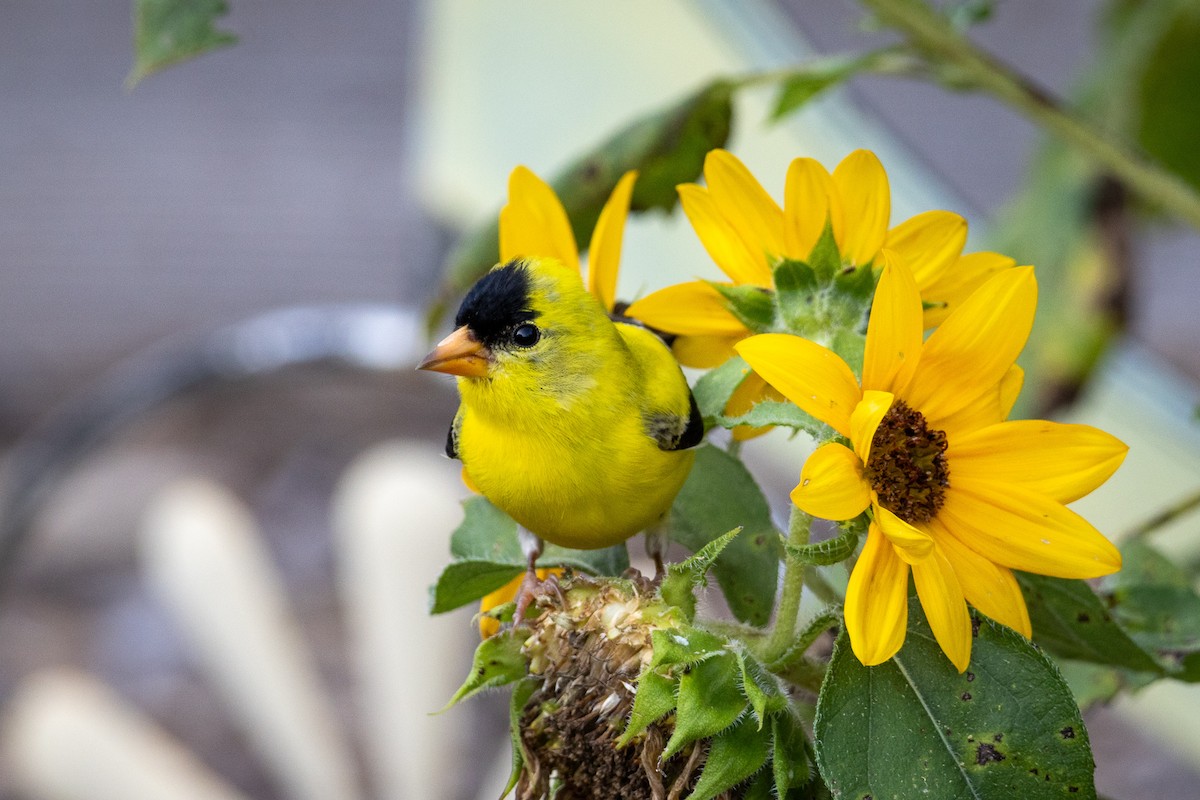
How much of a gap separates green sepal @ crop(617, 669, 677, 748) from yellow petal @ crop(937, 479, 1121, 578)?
0.21 ft

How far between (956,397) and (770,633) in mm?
61

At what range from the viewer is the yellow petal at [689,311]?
0.26 m

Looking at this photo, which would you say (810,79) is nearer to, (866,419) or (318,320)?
(866,419)

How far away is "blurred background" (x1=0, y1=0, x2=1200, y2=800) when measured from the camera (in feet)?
2.67

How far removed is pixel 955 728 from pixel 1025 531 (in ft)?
0.14

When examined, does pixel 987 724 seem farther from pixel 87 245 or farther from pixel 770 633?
pixel 87 245

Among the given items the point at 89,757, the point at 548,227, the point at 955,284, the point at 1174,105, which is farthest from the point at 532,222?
the point at 89,757

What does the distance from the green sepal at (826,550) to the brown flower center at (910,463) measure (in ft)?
0.04

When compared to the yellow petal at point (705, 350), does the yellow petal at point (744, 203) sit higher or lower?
higher

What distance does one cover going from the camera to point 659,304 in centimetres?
26

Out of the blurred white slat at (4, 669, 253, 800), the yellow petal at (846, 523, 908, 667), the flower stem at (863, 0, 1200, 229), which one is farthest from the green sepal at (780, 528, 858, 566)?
the blurred white slat at (4, 669, 253, 800)

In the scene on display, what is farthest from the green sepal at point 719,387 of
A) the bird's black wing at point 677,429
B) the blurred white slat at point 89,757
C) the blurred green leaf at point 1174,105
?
the blurred white slat at point 89,757

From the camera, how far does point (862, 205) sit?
245mm

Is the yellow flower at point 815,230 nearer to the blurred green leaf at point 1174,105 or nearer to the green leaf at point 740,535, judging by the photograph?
the green leaf at point 740,535
